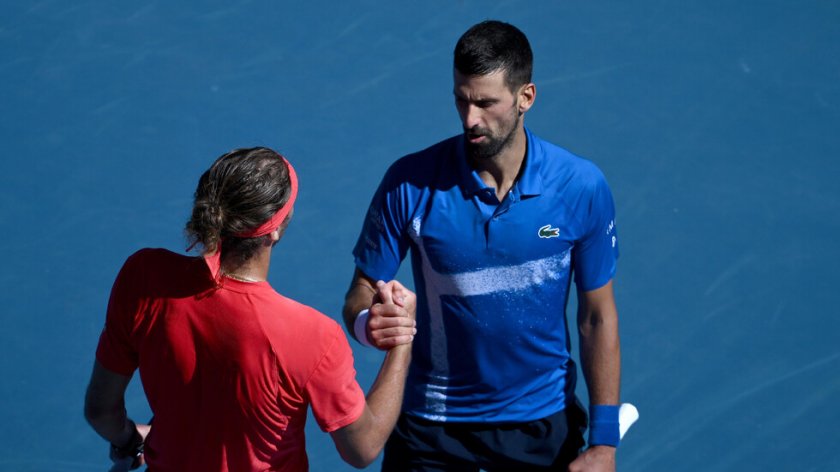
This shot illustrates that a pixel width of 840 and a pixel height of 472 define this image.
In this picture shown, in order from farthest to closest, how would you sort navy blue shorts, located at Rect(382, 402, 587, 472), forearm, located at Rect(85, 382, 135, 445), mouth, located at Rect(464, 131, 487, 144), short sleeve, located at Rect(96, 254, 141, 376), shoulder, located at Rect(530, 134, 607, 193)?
navy blue shorts, located at Rect(382, 402, 587, 472)
shoulder, located at Rect(530, 134, 607, 193)
mouth, located at Rect(464, 131, 487, 144)
forearm, located at Rect(85, 382, 135, 445)
short sleeve, located at Rect(96, 254, 141, 376)

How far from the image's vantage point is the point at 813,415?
16.2 ft

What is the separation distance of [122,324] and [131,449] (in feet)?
1.96

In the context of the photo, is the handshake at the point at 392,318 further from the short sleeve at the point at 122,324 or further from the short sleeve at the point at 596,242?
the short sleeve at the point at 596,242

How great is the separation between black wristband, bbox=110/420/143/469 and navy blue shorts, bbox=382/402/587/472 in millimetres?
847

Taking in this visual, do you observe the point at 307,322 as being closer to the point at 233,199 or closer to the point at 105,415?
the point at 233,199

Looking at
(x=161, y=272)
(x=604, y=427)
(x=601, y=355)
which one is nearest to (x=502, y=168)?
(x=601, y=355)

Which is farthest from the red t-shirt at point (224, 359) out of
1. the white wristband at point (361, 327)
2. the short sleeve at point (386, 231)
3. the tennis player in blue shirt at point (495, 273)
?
the short sleeve at point (386, 231)

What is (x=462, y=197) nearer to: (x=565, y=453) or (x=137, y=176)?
(x=565, y=453)

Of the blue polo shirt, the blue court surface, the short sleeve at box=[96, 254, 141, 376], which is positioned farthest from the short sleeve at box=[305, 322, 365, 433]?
the blue court surface

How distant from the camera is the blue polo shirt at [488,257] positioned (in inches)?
133

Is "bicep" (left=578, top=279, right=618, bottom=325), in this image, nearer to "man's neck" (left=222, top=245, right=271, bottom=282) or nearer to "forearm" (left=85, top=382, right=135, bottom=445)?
"man's neck" (left=222, top=245, right=271, bottom=282)

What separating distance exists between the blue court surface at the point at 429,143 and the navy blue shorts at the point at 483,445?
126 cm

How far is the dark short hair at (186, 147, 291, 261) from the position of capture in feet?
8.61

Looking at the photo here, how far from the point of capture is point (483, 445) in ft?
11.8
